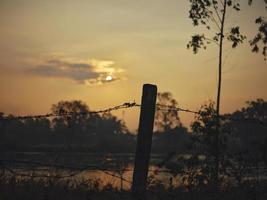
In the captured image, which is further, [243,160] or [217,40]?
[217,40]

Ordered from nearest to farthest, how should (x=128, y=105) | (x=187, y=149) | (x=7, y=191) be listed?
1. (x=128, y=105)
2. (x=7, y=191)
3. (x=187, y=149)

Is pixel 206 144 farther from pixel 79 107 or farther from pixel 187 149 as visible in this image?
pixel 79 107

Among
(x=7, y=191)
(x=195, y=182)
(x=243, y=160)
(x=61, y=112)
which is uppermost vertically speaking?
(x=61, y=112)

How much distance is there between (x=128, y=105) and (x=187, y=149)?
4.51 m

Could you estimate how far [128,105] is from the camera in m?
7.79

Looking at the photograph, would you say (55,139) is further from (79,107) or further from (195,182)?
(195,182)

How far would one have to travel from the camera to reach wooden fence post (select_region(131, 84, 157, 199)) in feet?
22.1

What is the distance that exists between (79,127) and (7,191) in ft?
404

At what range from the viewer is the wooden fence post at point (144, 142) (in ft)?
22.1

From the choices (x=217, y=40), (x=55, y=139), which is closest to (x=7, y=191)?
(x=217, y=40)

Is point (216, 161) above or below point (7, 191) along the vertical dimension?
above

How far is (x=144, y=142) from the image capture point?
6.82 metres

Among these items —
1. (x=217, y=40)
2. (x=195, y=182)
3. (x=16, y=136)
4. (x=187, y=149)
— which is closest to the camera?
(x=195, y=182)

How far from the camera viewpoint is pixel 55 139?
117m
